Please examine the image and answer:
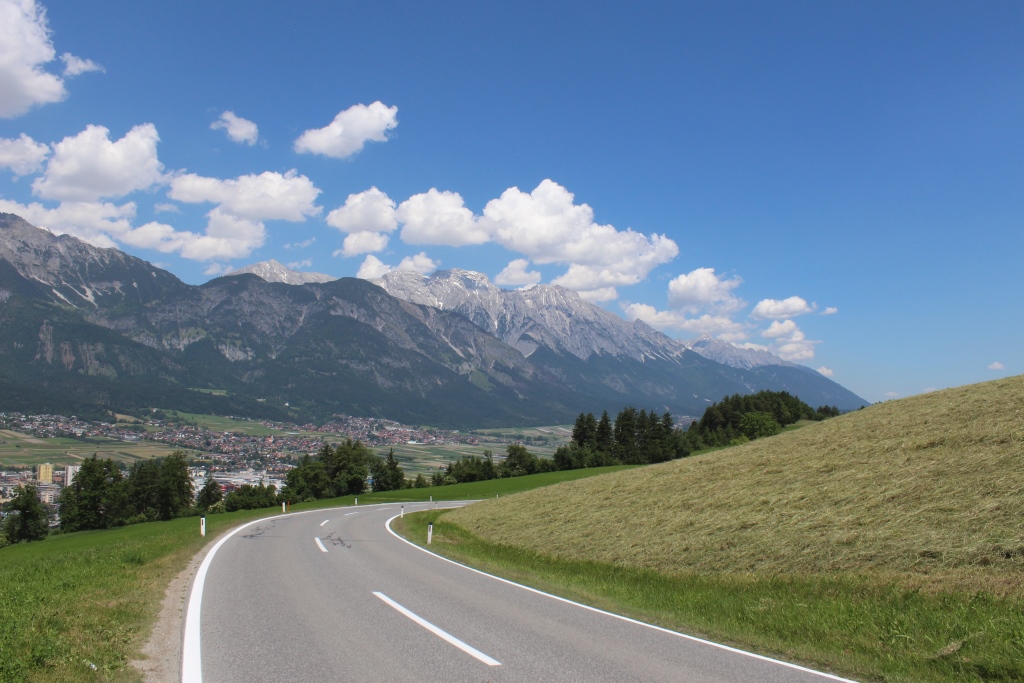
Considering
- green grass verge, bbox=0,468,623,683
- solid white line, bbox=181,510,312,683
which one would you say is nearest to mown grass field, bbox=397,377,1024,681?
solid white line, bbox=181,510,312,683

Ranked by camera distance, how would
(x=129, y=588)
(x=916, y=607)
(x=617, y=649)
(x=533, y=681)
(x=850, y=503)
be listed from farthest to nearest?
(x=850, y=503) → (x=129, y=588) → (x=916, y=607) → (x=617, y=649) → (x=533, y=681)

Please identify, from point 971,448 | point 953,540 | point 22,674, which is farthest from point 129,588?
point 971,448

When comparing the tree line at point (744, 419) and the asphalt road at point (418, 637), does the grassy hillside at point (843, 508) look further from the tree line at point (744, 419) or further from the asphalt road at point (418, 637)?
the tree line at point (744, 419)

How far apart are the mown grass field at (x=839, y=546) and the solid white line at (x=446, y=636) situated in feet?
14.4

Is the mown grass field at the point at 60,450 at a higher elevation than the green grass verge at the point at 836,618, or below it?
below

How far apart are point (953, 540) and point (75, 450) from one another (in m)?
210

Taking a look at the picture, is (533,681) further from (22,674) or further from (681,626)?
(22,674)

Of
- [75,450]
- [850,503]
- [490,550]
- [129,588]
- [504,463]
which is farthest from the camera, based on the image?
[75,450]

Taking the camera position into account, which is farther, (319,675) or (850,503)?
(850,503)

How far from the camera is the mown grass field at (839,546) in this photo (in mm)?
9992

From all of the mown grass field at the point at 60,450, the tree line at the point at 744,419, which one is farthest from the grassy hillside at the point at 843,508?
the mown grass field at the point at 60,450

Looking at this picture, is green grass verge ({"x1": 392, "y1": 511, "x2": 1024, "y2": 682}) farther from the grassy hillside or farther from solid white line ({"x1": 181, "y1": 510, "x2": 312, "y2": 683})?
solid white line ({"x1": 181, "y1": 510, "x2": 312, "y2": 683})

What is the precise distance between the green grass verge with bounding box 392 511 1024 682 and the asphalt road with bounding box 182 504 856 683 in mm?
1030

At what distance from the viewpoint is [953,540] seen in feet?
47.9
